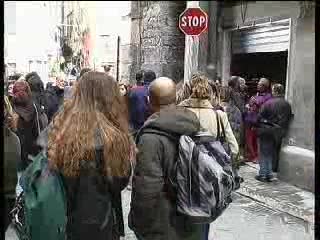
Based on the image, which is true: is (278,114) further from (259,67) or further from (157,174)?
(157,174)

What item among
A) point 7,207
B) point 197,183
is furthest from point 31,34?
point 197,183

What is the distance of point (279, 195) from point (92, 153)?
0.90 m

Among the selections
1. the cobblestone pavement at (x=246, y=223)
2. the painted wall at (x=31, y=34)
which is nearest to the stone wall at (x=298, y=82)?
the cobblestone pavement at (x=246, y=223)

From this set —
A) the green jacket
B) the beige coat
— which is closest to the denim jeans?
the beige coat

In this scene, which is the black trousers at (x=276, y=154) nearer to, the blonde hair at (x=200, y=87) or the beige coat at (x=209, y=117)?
the blonde hair at (x=200, y=87)

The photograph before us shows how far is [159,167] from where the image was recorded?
2.16m

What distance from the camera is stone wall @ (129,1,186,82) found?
8.07 ft

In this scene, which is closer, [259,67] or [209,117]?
[259,67]

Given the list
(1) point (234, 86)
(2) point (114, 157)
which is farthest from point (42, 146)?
(1) point (234, 86)

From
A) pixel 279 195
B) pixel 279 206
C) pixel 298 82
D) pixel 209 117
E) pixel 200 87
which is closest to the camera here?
pixel 298 82

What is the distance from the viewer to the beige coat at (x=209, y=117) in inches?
126

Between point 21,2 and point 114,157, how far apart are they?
3.18ft

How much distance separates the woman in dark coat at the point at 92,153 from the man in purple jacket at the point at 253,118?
650 millimetres

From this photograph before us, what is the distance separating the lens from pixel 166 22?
2.47m
